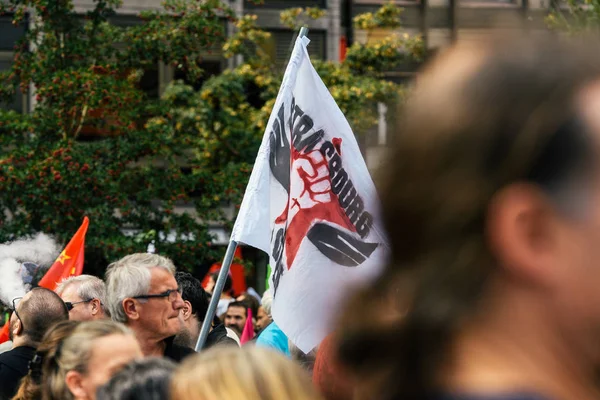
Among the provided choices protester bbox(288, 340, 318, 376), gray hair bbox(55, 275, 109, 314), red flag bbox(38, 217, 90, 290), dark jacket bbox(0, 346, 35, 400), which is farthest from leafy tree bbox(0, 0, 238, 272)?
dark jacket bbox(0, 346, 35, 400)

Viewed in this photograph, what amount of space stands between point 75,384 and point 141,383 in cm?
63

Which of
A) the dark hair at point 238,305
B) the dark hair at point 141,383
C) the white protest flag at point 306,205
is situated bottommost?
the dark hair at point 238,305

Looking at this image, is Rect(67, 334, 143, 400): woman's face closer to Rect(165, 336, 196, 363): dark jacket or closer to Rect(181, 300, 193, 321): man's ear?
Rect(165, 336, 196, 363): dark jacket

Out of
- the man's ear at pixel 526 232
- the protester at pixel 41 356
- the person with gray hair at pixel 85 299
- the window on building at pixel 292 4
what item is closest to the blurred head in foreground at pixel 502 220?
the man's ear at pixel 526 232

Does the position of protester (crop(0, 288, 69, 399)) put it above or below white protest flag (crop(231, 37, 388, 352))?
below

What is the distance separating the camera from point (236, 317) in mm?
9625

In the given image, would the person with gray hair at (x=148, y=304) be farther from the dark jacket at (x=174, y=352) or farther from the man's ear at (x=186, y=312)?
the man's ear at (x=186, y=312)

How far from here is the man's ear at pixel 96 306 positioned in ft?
18.8

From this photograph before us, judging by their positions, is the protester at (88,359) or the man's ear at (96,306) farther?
the man's ear at (96,306)

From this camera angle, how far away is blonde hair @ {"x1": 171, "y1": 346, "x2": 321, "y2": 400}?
203cm

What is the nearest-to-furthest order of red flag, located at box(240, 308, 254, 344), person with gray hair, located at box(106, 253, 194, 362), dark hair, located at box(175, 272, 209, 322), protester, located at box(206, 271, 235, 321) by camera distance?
person with gray hair, located at box(106, 253, 194, 362) < dark hair, located at box(175, 272, 209, 322) < red flag, located at box(240, 308, 254, 344) < protester, located at box(206, 271, 235, 321)

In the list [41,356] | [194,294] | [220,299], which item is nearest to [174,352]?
[194,294]

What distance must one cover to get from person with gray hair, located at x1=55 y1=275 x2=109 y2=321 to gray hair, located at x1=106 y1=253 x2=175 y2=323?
0.90 m

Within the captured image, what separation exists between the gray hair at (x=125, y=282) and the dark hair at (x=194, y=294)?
1.22m
